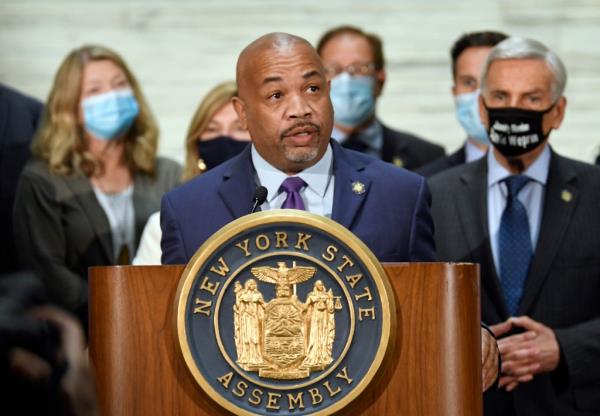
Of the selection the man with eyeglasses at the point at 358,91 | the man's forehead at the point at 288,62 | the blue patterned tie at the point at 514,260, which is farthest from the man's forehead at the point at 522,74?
the man's forehead at the point at 288,62

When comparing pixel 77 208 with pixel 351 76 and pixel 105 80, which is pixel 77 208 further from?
pixel 351 76

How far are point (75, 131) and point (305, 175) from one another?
229 cm

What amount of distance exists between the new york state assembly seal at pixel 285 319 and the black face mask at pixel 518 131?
1861 millimetres

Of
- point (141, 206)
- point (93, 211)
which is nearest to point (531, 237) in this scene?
point (141, 206)

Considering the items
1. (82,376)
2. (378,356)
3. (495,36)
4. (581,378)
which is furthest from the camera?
(495,36)

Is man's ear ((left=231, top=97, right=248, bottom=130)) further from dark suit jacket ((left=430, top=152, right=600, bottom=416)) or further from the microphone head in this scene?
dark suit jacket ((left=430, top=152, right=600, bottom=416))

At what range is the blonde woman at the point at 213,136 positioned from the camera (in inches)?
183

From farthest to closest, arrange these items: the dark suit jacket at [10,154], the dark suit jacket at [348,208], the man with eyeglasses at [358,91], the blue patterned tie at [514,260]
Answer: the man with eyeglasses at [358,91]
the dark suit jacket at [10,154]
the blue patterned tie at [514,260]
the dark suit jacket at [348,208]

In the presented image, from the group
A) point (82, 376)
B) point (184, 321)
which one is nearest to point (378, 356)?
point (184, 321)

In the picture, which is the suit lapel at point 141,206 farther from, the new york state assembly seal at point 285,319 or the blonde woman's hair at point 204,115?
the new york state assembly seal at point 285,319

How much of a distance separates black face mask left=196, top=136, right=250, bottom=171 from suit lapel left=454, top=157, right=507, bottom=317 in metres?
0.87

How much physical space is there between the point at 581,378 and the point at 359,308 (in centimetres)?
179

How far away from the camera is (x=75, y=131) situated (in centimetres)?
501

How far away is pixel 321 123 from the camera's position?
2812 mm
